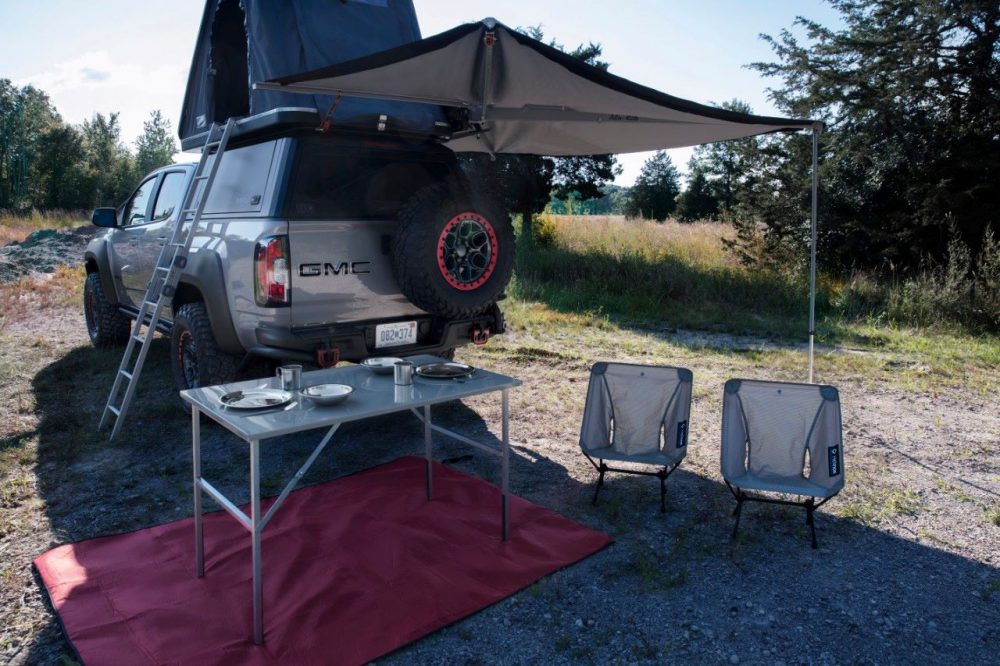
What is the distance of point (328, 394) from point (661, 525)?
1851 mm

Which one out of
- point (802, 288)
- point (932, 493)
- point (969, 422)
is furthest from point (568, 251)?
point (932, 493)

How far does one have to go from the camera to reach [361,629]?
8.36 feet

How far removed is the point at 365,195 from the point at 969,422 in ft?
15.7

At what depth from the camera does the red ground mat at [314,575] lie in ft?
8.09

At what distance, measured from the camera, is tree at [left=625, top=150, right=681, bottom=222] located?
37.0 m

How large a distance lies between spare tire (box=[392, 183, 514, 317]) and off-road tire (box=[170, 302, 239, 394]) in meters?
1.33

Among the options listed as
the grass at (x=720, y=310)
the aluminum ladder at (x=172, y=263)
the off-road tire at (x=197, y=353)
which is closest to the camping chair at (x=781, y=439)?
the off-road tire at (x=197, y=353)

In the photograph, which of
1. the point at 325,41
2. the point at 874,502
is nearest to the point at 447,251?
the point at 325,41

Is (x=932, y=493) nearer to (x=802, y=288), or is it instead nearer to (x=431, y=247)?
(x=431, y=247)

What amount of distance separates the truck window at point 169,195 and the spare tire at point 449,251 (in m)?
2.55

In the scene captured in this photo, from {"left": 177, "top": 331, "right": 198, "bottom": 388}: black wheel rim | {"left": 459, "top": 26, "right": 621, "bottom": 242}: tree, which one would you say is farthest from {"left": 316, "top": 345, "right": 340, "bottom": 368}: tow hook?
{"left": 459, "top": 26, "right": 621, "bottom": 242}: tree

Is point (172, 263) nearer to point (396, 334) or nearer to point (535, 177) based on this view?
point (396, 334)

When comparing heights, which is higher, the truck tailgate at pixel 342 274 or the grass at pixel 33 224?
the grass at pixel 33 224

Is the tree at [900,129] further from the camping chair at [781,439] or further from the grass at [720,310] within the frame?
the camping chair at [781,439]
